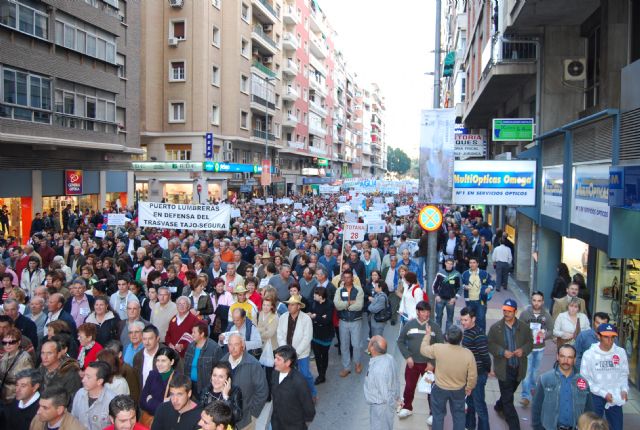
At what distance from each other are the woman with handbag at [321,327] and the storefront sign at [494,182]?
138 inches

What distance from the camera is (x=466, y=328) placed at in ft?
22.9

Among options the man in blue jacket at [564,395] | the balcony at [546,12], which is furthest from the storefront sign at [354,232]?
the man in blue jacket at [564,395]

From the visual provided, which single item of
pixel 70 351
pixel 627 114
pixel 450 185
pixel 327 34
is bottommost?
pixel 70 351

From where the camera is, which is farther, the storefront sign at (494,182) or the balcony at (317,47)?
the balcony at (317,47)

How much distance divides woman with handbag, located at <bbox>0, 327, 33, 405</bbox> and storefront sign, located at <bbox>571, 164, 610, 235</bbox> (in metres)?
8.09

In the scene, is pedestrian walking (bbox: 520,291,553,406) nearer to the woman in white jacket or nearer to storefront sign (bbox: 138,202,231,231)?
the woman in white jacket

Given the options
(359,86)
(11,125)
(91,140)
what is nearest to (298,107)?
(91,140)

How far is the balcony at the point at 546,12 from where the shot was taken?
1184 centimetres

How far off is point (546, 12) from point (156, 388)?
11357mm

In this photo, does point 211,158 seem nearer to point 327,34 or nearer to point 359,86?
A: point 327,34

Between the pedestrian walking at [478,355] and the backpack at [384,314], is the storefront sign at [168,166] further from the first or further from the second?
the pedestrian walking at [478,355]

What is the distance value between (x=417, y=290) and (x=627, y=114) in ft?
13.8

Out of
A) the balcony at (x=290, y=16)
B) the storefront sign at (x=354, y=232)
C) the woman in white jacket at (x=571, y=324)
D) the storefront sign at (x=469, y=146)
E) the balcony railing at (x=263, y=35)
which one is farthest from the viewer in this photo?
the balcony at (x=290, y=16)

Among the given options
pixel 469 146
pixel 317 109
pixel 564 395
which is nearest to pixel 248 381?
pixel 564 395
